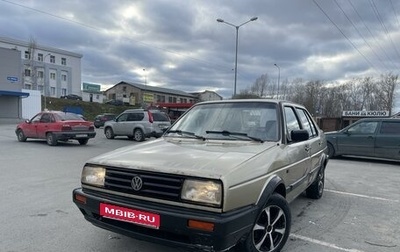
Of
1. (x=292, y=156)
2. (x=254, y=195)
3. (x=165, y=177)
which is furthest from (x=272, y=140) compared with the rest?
(x=165, y=177)

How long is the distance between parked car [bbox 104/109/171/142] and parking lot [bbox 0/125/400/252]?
9292mm

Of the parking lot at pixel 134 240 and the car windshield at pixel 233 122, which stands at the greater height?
the car windshield at pixel 233 122

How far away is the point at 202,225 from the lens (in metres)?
2.82

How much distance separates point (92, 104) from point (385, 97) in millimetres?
56722

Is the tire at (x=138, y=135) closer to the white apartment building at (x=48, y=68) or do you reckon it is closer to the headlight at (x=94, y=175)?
the headlight at (x=94, y=175)

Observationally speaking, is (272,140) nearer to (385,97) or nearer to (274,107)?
(274,107)

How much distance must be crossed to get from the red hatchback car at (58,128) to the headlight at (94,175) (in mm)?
11462

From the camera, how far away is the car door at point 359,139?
12.1 m

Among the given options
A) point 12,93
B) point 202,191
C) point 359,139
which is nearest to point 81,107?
point 12,93

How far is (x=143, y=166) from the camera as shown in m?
3.19

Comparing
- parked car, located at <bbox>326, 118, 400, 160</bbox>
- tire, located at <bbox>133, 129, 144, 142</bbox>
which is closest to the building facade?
tire, located at <bbox>133, 129, 144, 142</bbox>

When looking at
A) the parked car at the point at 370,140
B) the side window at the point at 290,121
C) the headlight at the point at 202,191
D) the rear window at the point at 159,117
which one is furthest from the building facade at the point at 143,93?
the headlight at the point at 202,191

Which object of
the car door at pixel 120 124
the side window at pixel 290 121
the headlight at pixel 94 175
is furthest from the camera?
the car door at pixel 120 124

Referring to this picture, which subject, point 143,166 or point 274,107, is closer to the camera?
point 143,166
